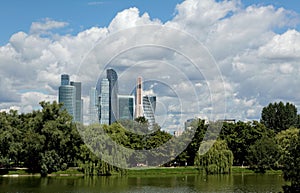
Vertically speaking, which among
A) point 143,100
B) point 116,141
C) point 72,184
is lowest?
point 72,184

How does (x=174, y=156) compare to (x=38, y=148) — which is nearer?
(x=38, y=148)

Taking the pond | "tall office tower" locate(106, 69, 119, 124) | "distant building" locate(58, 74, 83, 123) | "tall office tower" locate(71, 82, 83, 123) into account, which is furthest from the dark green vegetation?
"tall office tower" locate(106, 69, 119, 124)

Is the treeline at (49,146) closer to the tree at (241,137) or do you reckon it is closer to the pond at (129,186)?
the pond at (129,186)

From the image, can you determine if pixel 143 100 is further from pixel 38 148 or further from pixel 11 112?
pixel 11 112

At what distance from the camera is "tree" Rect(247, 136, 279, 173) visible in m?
45.1

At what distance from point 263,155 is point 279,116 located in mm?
26202

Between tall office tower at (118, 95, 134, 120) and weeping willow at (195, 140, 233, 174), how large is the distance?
7.28 meters

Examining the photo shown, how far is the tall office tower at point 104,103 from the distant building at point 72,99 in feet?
7.17

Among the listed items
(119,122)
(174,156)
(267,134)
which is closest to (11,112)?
(119,122)

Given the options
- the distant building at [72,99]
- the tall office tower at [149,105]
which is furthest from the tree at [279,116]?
the tall office tower at [149,105]

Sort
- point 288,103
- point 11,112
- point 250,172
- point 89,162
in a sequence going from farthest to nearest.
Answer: point 288,103 < point 11,112 < point 250,172 < point 89,162

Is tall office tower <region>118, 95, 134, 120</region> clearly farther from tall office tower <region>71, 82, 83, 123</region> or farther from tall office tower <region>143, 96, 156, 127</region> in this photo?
tall office tower <region>71, 82, 83, 123</region>

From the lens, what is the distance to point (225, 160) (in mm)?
43719

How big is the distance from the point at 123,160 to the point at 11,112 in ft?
46.4
